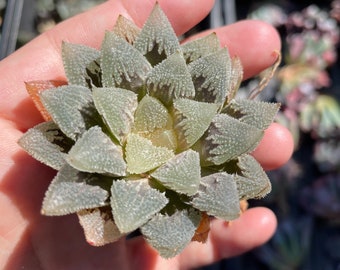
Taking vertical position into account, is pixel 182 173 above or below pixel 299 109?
above

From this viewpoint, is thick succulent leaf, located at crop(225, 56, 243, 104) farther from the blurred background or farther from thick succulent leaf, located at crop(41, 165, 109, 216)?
the blurred background

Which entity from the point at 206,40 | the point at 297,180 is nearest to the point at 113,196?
the point at 206,40

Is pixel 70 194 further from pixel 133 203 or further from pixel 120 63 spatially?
pixel 120 63

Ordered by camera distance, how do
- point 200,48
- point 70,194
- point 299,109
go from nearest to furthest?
point 70,194
point 200,48
point 299,109

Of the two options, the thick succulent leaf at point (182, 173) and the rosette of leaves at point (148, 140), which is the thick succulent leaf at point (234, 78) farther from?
the thick succulent leaf at point (182, 173)

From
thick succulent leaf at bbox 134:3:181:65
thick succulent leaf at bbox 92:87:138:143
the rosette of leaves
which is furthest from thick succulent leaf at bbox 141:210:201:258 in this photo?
thick succulent leaf at bbox 134:3:181:65

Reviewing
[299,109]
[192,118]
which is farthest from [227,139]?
[299,109]
